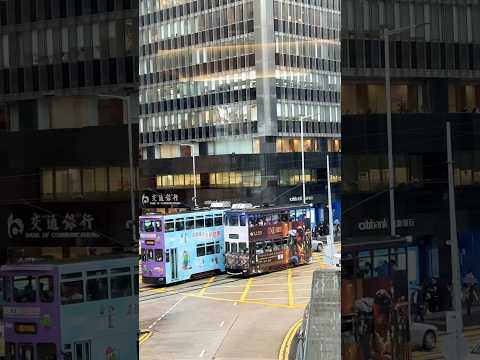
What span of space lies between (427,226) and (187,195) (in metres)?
28.1

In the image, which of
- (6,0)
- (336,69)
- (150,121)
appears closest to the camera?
(6,0)

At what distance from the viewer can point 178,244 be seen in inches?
890

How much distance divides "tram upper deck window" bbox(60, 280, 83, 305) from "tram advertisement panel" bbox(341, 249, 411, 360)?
10.8ft

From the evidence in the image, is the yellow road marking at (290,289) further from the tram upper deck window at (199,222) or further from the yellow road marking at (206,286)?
the tram upper deck window at (199,222)

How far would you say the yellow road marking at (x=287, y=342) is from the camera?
13.7m

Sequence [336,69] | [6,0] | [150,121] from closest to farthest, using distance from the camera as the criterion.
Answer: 1. [6,0]
2. [336,69]
3. [150,121]

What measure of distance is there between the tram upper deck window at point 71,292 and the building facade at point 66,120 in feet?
1.74

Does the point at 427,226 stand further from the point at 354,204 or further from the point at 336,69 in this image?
the point at 336,69

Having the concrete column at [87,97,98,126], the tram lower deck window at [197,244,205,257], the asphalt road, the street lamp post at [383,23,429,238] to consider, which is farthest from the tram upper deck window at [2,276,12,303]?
the tram lower deck window at [197,244,205,257]

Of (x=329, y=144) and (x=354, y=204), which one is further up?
(x=329, y=144)

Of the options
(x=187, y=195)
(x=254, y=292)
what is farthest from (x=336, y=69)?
(x=254, y=292)

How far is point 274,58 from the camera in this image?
34.8 m

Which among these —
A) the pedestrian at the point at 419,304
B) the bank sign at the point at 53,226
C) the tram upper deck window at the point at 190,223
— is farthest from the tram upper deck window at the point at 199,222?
the pedestrian at the point at 419,304

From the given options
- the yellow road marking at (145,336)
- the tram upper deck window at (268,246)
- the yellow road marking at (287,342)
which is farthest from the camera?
the tram upper deck window at (268,246)
